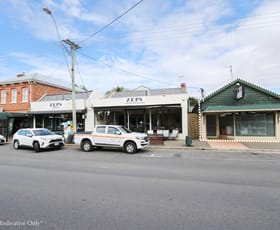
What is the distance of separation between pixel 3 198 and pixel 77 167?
3.31 meters

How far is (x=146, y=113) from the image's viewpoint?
1856 cm

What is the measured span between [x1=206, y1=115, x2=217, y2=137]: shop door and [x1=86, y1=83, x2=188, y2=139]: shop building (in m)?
1.97

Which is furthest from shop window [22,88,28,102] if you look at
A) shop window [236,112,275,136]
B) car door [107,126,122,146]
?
shop window [236,112,275,136]

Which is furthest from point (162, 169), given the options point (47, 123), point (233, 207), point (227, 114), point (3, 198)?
point (47, 123)

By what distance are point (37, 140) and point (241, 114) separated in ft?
54.3

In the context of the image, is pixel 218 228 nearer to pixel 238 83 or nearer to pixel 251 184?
pixel 251 184

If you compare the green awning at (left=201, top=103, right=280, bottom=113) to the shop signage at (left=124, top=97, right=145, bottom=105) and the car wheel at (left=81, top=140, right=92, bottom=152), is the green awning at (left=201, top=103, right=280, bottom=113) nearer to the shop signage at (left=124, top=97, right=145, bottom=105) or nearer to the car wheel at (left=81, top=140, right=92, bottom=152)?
the shop signage at (left=124, top=97, right=145, bottom=105)

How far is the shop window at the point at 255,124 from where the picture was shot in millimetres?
15258

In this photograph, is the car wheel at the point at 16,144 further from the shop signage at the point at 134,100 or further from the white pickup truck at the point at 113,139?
the shop signage at the point at 134,100

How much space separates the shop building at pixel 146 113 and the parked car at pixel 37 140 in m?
6.41

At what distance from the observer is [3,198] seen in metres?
4.38

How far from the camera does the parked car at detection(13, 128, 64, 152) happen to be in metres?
12.4

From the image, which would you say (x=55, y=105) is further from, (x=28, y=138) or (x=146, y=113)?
(x=146, y=113)

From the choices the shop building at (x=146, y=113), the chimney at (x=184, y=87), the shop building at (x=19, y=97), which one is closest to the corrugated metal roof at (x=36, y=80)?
the shop building at (x=19, y=97)
